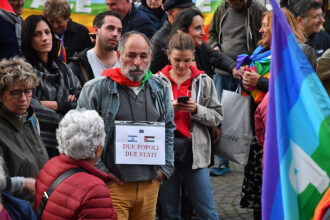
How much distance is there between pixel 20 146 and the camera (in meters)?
3.90

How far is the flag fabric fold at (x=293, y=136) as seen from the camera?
2.89 metres

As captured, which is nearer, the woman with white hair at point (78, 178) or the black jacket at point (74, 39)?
the woman with white hair at point (78, 178)

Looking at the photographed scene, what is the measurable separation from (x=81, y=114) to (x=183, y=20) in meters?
2.84

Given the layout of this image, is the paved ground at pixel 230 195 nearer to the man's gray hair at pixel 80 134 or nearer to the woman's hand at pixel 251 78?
the woman's hand at pixel 251 78

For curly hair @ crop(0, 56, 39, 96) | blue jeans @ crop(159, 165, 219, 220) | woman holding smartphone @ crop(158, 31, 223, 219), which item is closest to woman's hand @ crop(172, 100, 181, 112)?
woman holding smartphone @ crop(158, 31, 223, 219)

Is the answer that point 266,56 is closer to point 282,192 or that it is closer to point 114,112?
point 114,112

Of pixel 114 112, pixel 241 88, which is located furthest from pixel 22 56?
pixel 241 88

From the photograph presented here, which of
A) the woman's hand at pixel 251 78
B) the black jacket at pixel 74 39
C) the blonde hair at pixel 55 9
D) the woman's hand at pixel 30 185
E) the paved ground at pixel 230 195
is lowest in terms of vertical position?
the paved ground at pixel 230 195

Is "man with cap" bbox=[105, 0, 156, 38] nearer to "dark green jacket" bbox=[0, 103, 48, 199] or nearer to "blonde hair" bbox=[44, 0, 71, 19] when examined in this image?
"blonde hair" bbox=[44, 0, 71, 19]

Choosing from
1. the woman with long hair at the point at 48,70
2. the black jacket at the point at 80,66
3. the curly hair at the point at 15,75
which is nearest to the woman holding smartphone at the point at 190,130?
the black jacket at the point at 80,66

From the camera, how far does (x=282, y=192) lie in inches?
114

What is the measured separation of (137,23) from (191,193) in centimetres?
240

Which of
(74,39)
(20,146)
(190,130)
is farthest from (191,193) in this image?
(74,39)

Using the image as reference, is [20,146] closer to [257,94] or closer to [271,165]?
[271,165]
